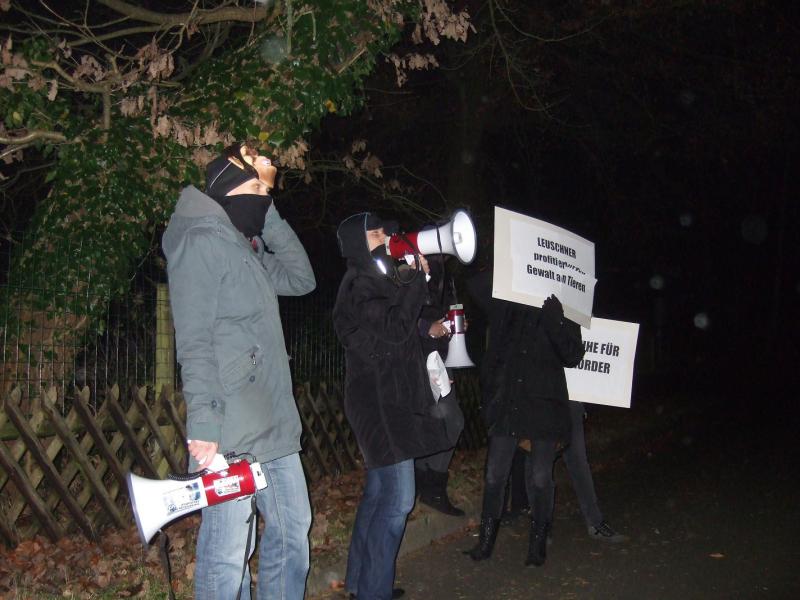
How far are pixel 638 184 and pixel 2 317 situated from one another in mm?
12836

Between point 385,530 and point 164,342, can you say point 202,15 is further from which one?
point 385,530

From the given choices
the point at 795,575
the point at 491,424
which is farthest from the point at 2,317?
the point at 795,575

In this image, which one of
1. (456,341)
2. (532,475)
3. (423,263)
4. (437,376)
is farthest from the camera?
(456,341)

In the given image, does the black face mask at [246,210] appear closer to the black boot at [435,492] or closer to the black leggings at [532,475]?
the black leggings at [532,475]

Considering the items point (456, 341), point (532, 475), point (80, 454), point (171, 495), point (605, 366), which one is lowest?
point (80, 454)

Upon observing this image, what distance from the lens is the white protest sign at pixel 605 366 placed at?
6.06 metres

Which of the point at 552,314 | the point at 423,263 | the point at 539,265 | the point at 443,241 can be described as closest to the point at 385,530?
the point at 423,263

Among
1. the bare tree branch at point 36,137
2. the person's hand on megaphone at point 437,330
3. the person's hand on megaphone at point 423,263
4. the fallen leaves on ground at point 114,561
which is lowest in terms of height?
the fallen leaves on ground at point 114,561

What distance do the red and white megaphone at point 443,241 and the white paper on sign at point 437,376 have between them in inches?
22.3

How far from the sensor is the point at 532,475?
537cm

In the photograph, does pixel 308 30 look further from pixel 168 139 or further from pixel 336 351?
pixel 336 351

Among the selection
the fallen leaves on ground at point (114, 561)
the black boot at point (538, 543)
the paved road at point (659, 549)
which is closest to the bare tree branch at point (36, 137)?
the fallen leaves on ground at point (114, 561)

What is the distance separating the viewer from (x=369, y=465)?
4.12m

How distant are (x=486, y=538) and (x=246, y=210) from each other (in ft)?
10.3
